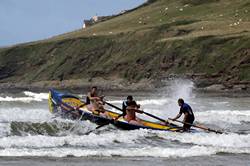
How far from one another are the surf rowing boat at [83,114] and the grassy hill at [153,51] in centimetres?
4635

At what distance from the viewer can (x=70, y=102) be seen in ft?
104

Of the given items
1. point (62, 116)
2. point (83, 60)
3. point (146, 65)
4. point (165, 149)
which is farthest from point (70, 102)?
point (83, 60)

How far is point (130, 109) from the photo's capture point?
27.3 m

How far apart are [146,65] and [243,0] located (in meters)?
39.4

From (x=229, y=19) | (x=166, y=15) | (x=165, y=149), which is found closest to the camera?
(x=165, y=149)

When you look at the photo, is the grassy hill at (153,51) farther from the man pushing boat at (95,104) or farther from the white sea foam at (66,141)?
the white sea foam at (66,141)

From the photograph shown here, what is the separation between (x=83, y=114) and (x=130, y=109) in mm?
3239

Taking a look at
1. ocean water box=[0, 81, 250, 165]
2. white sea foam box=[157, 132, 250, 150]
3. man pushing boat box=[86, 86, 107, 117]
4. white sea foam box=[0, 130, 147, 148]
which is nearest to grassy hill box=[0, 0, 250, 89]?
man pushing boat box=[86, 86, 107, 117]

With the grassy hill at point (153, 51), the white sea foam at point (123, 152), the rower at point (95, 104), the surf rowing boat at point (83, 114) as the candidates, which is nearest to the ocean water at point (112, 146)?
the white sea foam at point (123, 152)

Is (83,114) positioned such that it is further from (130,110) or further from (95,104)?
(130,110)

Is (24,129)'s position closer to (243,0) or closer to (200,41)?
(200,41)

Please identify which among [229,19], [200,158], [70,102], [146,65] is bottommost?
[200,158]

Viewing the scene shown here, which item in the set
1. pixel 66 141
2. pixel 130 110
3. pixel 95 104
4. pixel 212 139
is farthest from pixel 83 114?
pixel 212 139

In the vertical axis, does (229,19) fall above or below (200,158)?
above
